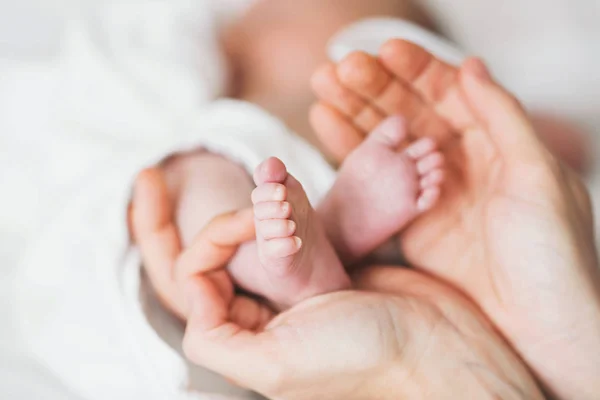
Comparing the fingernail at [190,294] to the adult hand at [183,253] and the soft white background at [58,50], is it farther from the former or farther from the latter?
the soft white background at [58,50]

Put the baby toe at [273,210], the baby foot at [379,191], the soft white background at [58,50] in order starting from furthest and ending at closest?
the soft white background at [58,50]
the baby foot at [379,191]
the baby toe at [273,210]

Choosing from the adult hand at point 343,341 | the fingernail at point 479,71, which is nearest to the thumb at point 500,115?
the fingernail at point 479,71

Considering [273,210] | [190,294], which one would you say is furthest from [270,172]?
[190,294]

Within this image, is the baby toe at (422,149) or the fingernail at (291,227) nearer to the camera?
the fingernail at (291,227)

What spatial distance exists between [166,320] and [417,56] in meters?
0.34

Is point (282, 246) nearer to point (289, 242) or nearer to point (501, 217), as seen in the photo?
point (289, 242)

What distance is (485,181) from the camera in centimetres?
57

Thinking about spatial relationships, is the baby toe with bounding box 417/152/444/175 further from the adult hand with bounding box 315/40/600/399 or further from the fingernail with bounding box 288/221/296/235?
the fingernail with bounding box 288/221/296/235

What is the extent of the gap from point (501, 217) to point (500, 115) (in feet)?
0.31

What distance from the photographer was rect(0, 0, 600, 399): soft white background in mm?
722

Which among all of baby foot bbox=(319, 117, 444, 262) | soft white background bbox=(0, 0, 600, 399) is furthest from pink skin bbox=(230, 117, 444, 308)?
soft white background bbox=(0, 0, 600, 399)

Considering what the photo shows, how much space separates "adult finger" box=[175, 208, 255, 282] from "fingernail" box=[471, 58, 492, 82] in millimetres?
260

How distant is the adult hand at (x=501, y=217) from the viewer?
0.47 m

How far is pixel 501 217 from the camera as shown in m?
0.51
